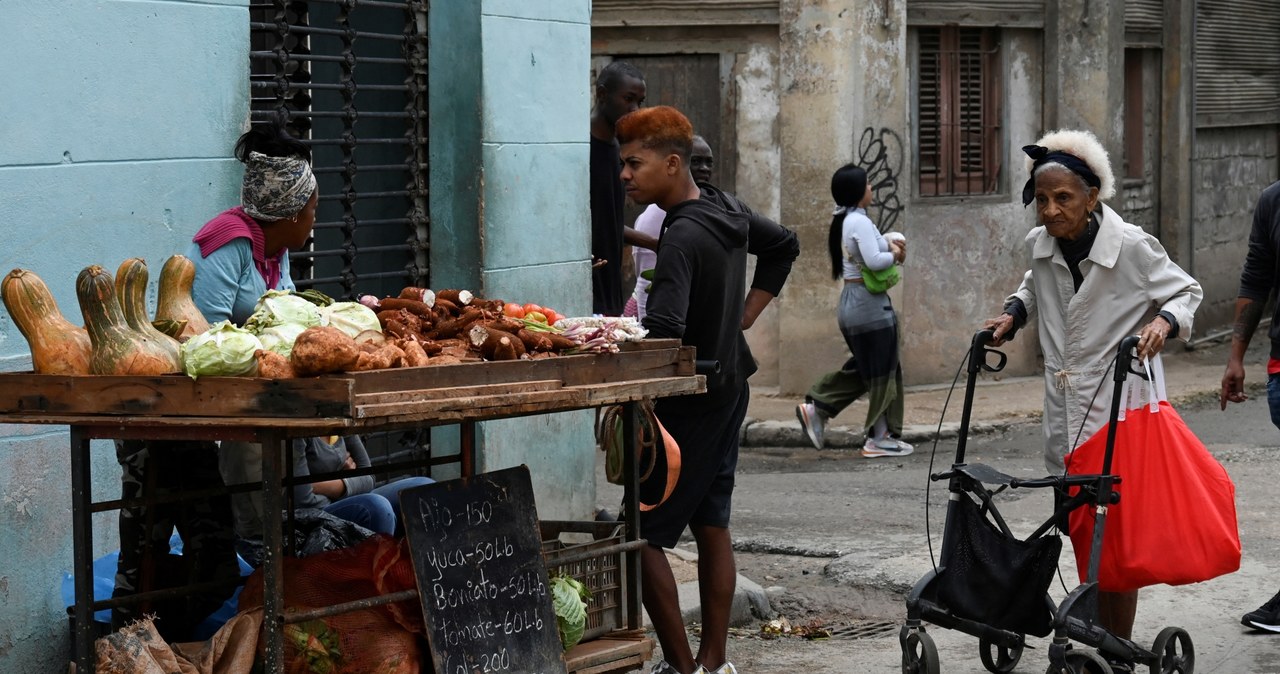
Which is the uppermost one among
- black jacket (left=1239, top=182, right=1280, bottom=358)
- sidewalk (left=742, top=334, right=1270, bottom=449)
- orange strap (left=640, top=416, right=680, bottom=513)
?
black jacket (left=1239, top=182, right=1280, bottom=358)

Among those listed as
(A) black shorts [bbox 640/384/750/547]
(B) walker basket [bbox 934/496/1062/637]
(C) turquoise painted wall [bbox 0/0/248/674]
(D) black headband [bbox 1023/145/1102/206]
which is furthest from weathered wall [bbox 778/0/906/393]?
(C) turquoise painted wall [bbox 0/0/248/674]

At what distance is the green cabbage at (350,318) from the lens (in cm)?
434

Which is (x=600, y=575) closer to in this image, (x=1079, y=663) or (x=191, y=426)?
(x=191, y=426)

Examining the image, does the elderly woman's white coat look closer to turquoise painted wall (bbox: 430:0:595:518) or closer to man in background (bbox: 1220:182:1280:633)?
man in background (bbox: 1220:182:1280:633)

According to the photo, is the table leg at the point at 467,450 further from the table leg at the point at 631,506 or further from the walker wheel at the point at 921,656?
the walker wheel at the point at 921,656

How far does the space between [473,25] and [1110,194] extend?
9.23ft

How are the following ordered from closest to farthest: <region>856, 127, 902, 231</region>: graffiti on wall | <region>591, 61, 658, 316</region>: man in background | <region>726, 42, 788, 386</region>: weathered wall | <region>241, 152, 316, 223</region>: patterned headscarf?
<region>241, 152, 316, 223</region>: patterned headscarf → <region>591, 61, 658, 316</region>: man in background → <region>856, 127, 902, 231</region>: graffiti on wall → <region>726, 42, 788, 386</region>: weathered wall

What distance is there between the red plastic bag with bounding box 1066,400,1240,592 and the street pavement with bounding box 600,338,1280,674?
65 cm

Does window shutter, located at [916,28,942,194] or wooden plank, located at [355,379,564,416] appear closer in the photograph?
wooden plank, located at [355,379,564,416]

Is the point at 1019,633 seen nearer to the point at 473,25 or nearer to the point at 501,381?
the point at 501,381

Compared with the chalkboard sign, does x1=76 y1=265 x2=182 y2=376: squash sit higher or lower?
higher

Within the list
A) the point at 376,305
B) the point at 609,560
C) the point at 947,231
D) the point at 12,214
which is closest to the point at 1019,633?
the point at 609,560

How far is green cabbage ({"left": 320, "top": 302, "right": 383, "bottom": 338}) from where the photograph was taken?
4.34 meters

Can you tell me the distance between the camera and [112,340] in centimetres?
411
